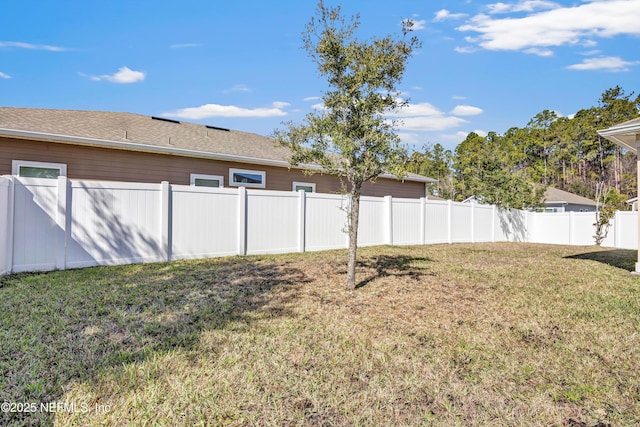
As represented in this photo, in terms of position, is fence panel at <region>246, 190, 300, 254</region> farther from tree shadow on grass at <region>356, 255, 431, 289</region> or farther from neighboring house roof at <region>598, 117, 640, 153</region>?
neighboring house roof at <region>598, 117, 640, 153</region>

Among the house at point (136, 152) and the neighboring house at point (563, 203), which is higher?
the house at point (136, 152)

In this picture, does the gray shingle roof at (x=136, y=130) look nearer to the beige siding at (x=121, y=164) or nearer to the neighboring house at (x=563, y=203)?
the beige siding at (x=121, y=164)

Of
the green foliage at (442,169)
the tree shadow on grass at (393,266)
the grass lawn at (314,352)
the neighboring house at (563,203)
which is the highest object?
the green foliage at (442,169)

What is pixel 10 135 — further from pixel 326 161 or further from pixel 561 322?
pixel 561 322

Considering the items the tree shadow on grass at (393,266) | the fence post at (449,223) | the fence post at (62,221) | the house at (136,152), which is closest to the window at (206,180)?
the house at (136,152)

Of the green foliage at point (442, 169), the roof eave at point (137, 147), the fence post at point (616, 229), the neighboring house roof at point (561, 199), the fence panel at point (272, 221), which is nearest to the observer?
the roof eave at point (137, 147)

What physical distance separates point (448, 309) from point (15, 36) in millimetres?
14059

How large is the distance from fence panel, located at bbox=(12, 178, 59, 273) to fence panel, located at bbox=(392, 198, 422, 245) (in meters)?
8.87

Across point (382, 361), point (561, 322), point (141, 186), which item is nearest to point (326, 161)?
point (382, 361)

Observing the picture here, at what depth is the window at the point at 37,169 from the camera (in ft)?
27.4

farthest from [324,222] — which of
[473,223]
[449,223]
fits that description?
[473,223]

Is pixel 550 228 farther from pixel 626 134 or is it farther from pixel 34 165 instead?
pixel 34 165

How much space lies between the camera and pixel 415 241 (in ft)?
40.5

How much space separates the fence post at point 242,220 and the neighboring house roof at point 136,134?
1.37 metres
